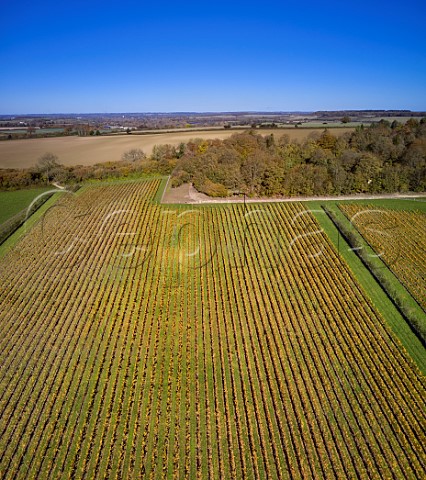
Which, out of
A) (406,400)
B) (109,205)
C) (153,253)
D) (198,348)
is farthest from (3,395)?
(109,205)

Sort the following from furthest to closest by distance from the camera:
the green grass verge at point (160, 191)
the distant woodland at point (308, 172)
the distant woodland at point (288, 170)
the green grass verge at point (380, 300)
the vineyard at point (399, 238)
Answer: the distant woodland at point (288, 170) < the distant woodland at point (308, 172) < the green grass verge at point (160, 191) < the vineyard at point (399, 238) < the green grass verge at point (380, 300)

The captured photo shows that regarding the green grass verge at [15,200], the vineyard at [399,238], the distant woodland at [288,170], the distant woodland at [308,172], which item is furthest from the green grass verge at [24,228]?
the vineyard at [399,238]

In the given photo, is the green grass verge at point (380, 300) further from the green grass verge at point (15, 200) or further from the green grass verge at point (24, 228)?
the green grass verge at point (15, 200)

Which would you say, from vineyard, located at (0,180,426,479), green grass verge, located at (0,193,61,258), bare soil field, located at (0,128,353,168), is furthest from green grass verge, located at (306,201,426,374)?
bare soil field, located at (0,128,353,168)

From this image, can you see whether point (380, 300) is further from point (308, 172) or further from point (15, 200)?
point (15, 200)

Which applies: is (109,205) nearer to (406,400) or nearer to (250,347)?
(250,347)
